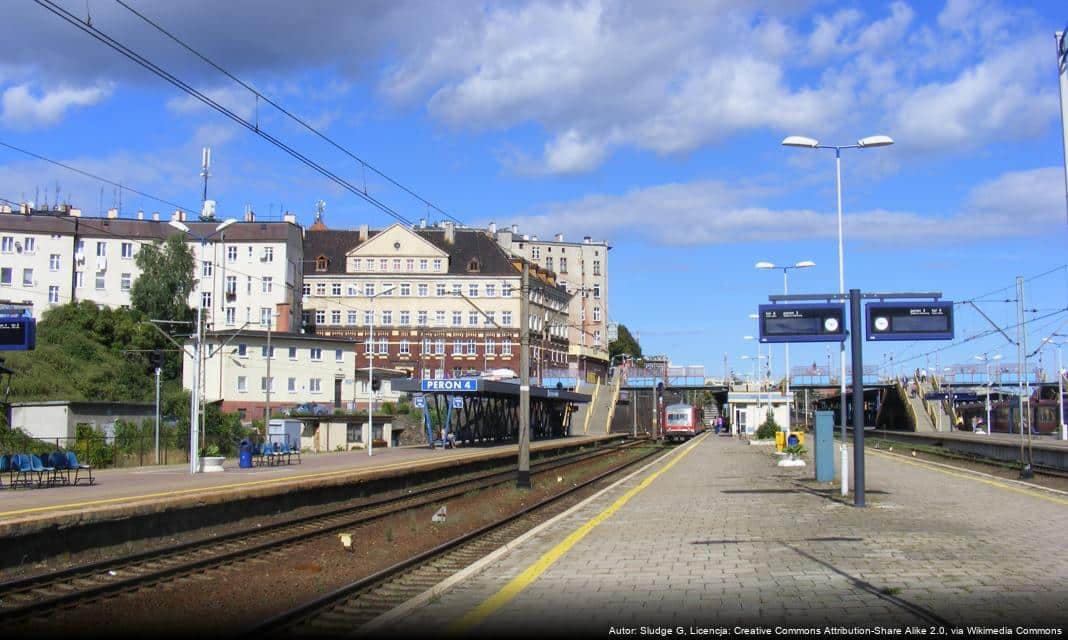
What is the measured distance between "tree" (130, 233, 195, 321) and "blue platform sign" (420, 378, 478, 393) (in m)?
42.8

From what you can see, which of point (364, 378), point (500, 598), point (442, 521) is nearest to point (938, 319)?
point (442, 521)

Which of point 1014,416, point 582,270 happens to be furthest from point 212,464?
point 582,270

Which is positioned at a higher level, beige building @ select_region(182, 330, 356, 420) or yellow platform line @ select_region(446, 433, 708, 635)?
beige building @ select_region(182, 330, 356, 420)

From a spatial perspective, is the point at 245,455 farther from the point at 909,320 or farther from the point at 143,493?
the point at 909,320

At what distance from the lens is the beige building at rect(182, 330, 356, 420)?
68438 millimetres

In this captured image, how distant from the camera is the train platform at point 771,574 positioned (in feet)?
27.7

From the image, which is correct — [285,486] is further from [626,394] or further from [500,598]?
[626,394]

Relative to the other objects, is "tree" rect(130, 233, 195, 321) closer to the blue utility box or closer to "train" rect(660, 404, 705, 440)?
"train" rect(660, 404, 705, 440)

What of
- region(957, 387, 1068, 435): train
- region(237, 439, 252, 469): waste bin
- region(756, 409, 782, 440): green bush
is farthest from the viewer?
region(957, 387, 1068, 435): train

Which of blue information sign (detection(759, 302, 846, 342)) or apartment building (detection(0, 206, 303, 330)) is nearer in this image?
blue information sign (detection(759, 302, 846, 342))

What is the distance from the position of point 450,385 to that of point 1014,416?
42.7 metres

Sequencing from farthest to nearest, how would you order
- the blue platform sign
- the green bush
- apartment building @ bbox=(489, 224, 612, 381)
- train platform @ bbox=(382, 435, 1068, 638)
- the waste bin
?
apartment building @ bbox=(489, 224, 612, 381) < the green bush < the blue platform sign < the waste bin < train platform @ bbox=(382, 435, 1068, 638)

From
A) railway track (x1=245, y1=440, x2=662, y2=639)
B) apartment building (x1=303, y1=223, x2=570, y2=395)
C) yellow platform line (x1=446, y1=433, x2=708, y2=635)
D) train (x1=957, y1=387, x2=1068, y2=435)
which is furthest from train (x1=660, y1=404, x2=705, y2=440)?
railway track (x1=245, y1=440, x2=662, y2=639)

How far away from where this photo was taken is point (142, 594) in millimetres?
11469
